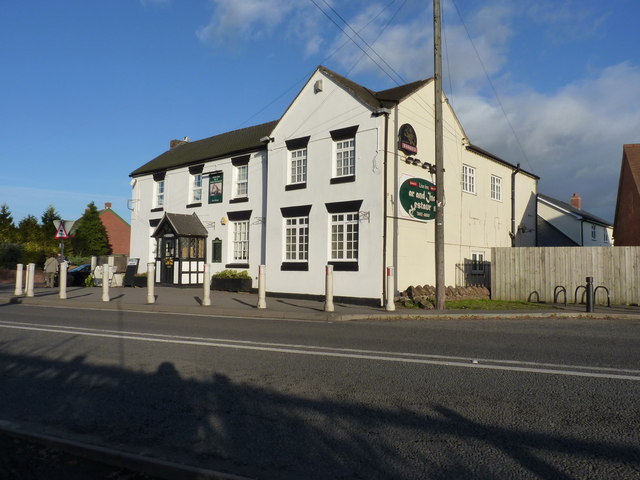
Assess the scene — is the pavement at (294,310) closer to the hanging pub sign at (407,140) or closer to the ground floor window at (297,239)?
the ground floor window at (297,239)

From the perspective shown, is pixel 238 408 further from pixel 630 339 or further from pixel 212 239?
pixel 212 239

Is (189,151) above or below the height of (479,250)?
above

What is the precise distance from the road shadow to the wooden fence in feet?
50.7

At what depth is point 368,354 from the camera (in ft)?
26.4

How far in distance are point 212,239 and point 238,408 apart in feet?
64.1

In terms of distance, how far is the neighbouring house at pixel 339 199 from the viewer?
1795cm

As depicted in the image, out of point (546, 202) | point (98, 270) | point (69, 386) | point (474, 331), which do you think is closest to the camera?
point (69, 386)

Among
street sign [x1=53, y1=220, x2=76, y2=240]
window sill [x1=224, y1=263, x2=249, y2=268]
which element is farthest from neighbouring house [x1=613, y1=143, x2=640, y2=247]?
street sign [x1=53, y1=220, x2=76, y2=240]

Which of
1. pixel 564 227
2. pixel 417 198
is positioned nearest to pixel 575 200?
pixel 564 227

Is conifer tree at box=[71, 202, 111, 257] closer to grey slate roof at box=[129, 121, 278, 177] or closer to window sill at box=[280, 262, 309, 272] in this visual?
grey slate roof at box=[129, 121, 278, 177]

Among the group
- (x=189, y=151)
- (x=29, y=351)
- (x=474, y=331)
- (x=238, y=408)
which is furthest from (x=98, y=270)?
(x=238, y=408)

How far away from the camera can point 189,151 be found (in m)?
28.8

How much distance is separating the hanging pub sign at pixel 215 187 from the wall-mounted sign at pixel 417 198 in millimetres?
9630

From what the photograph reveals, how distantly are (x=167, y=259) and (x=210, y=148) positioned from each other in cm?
638
